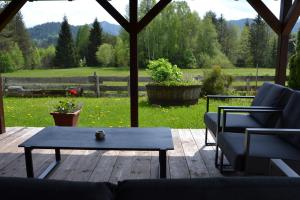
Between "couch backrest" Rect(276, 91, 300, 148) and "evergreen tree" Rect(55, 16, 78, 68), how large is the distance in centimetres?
1328

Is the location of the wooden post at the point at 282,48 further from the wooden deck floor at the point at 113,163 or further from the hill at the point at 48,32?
the hill at the point at 48,32

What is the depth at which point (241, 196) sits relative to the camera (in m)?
0.70

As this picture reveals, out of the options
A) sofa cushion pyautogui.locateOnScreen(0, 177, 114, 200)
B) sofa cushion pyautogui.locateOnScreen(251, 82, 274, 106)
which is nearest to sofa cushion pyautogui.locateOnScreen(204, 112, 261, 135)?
sofa cushion pyautogui.locateOnScreen(251, 82, 274, 106)

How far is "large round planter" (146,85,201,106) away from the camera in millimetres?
6492

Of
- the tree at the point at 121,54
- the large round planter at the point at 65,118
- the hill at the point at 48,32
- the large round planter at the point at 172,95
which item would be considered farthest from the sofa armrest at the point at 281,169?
the hill at the point at 48,32

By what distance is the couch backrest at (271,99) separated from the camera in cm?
282

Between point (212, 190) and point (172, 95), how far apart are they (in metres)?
5.85

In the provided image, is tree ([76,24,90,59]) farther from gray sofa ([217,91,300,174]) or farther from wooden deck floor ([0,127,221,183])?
gray sofa ([217,91,300,174])

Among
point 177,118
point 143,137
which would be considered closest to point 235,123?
point 143,137

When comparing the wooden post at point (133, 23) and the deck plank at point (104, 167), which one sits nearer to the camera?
the deck plank at point (104, 167)

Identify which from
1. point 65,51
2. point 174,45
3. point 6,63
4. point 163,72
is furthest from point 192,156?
point 65,51

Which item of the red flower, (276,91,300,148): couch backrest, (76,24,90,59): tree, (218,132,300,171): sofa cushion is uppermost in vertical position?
(76,24,90,59): tree

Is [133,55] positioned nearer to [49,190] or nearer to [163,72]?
[163,72]

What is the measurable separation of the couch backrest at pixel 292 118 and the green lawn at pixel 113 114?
2.20 metres
